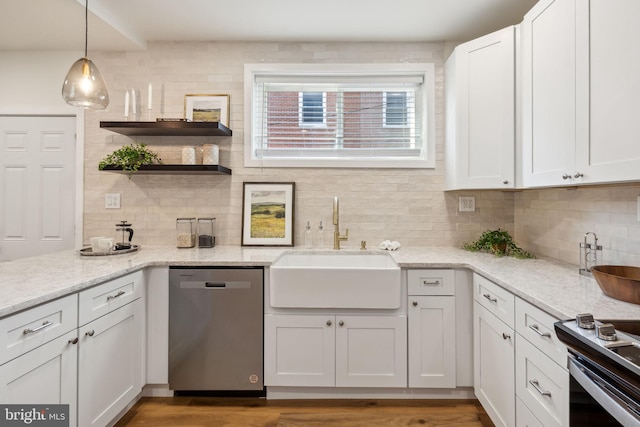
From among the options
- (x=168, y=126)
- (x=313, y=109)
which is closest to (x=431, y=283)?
(x=313, y=109)

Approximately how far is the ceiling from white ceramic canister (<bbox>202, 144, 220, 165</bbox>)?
90cm

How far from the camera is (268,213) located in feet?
9.01

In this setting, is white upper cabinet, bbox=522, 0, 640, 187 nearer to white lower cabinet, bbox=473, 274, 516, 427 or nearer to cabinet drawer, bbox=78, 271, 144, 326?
white lower cabinet, bbox=473, 274, 516, 427

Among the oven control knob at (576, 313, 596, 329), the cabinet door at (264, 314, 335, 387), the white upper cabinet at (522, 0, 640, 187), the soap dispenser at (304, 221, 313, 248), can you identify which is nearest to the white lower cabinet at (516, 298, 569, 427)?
the oven control knob at (576, 313, 596, 329)

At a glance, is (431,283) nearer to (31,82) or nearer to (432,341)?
(432,341)

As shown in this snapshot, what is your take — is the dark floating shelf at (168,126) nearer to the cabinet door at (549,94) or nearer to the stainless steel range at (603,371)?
the cabinet door at (549,94)

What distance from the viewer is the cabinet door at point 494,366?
1.63 metres

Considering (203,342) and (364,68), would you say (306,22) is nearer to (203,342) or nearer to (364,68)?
(364,68)

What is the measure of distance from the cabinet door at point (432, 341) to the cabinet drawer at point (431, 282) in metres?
0.04

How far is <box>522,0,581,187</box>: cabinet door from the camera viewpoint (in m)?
1.57

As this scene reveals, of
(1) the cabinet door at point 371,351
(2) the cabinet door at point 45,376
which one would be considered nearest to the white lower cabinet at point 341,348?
(1) the cabinet door at point 371,351

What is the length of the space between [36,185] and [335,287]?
2.59m

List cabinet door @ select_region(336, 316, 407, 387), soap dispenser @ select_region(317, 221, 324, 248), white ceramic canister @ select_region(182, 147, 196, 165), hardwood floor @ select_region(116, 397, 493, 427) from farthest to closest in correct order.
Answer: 1. soap dispenser @ select_region(317, 221, 324, 248)
2. white ceramic canister @ select_region(182, 147, 196, 165)
3. cabinet door @ select_region(336, 316, 407, 387)
4. hardwood floor @ select_region(116, 397, 493, 427)

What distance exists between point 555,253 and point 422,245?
0.89 metres
